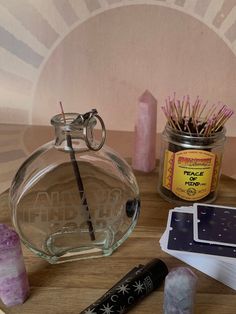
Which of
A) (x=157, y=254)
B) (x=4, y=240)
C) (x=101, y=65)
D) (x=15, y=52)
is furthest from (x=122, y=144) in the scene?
(x=4, y=240)

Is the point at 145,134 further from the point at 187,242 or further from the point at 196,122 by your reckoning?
the point at 187,242

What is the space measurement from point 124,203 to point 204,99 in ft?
1.32

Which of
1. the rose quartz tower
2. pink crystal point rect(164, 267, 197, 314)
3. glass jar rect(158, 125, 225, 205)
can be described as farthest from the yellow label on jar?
pink crystal point rect(164, 267, 197, 314)

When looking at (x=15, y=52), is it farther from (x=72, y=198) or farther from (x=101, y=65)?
(x=72, y=198)

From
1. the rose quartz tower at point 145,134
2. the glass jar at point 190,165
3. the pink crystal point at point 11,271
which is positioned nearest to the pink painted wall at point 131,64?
the rose quartz tower at point 145,134

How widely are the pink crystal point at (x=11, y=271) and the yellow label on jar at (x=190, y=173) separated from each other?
26 cm

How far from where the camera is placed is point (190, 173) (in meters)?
0.58

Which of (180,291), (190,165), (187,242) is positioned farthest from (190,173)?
(180,291)

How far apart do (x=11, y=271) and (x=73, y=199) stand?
0.42ft

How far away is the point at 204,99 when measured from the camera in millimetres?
846

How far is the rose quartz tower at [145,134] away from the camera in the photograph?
70cm

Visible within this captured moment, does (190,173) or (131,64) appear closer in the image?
(190,173)

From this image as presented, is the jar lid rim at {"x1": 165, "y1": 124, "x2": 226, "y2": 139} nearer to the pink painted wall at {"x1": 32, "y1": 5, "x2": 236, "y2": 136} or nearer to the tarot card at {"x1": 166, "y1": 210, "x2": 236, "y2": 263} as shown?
the tarot card at {"x1": 166, "y1": 210, "x2": 236, "y2": 263}

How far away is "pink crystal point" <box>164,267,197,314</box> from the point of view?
38cm
